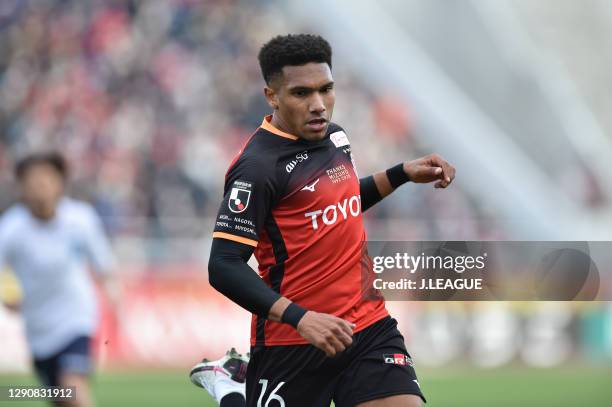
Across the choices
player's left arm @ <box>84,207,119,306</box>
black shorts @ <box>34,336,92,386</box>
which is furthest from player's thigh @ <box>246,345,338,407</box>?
player's left arm @ <box>84,207,119,306</box>

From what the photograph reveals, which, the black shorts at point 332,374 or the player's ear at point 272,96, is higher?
the player's ear at point 272,96

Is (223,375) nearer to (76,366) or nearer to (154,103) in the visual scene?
(76,366)

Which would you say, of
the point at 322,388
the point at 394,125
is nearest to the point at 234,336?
the point at 322,388

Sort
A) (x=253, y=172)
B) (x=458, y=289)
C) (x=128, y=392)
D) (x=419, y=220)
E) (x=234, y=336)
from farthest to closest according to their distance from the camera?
(x=419, y=220)
(x=128, y=392)
(x=234, y=336)
(x=458, y=289)
(x=253, y=172)

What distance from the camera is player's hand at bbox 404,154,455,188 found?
16.1 feet

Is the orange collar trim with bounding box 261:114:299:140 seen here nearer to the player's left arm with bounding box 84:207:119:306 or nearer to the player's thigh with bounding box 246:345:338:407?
the player's thigh with bounding box 246:345:338:407

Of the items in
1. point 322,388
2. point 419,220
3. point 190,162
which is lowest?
point 322,388

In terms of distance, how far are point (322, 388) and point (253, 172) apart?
100cm

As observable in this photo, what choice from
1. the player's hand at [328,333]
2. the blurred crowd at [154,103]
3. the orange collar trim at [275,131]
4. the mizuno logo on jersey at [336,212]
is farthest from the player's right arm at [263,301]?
the blurred crowd at [154,103]

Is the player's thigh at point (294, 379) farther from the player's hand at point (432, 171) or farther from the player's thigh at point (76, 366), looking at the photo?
the player's thigh at point (76, 366)

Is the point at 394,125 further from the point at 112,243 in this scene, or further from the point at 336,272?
the point at 336,272

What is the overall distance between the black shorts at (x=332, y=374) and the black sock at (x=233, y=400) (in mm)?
430

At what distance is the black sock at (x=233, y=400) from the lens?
5.15 m

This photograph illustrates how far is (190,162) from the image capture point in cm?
1506
